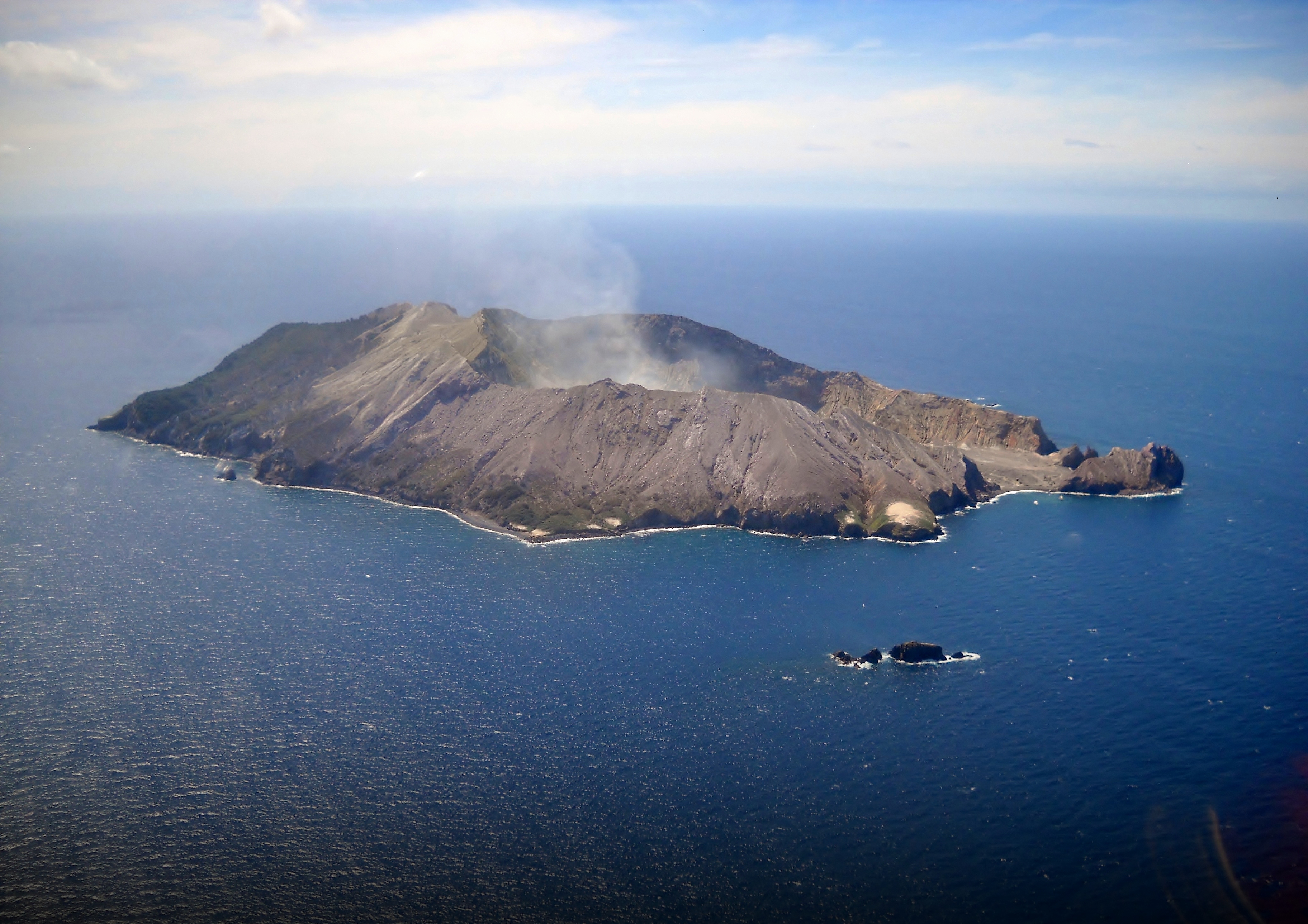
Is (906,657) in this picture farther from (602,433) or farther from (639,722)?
(602,433)

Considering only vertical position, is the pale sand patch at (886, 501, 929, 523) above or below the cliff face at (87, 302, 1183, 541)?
below

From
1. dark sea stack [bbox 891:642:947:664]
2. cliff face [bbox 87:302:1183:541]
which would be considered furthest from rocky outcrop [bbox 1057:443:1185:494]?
dark sea stack [bbox 891:642:947:664]

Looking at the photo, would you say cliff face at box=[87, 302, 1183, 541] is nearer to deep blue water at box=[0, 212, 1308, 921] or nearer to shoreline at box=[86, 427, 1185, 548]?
shoreline at box=[86, 427, 1185, 548]

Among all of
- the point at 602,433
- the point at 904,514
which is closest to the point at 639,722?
the point at 904,514

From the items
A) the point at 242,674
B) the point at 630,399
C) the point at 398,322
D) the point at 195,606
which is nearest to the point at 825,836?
the point at 242,674

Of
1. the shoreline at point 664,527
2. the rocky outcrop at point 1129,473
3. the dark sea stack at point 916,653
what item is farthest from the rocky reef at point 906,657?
the rocky outcrop at point 1129,473

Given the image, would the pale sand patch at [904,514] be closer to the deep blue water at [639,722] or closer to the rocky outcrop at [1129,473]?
the deep blue water at [639,722]

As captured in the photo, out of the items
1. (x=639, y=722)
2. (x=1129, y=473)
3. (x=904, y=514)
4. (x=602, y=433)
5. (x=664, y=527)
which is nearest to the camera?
(x=639, y=722)
